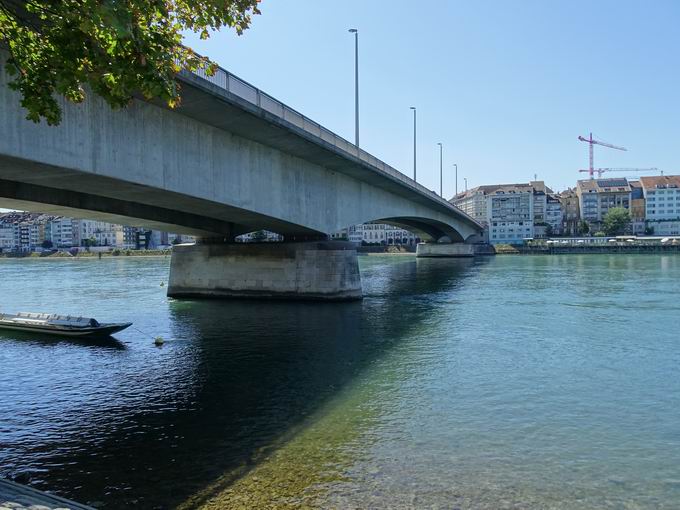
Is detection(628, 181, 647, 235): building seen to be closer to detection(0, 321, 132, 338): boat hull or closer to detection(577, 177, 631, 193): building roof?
detection(577, 177, 631, 193): building roof

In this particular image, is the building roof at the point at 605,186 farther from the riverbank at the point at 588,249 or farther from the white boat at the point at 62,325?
the white boat at the point at 62,325

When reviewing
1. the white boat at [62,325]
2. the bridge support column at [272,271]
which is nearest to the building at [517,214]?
the bridge support column at [272,271]

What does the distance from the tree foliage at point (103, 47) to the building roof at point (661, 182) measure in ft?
577

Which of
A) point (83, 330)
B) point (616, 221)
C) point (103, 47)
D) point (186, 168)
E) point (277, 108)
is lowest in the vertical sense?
point (83, 330)

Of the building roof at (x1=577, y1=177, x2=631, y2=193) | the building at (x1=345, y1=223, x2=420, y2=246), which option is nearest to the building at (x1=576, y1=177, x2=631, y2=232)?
the building roof at (x1=577, y1=177, x2=631, y2=193)

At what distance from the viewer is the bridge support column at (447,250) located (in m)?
95.9

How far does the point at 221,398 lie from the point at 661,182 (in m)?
175

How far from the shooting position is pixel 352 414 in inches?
504

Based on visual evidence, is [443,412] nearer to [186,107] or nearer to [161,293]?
[186,107]

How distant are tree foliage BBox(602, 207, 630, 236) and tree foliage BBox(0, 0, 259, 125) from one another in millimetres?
151719

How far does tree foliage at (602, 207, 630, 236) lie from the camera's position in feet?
464

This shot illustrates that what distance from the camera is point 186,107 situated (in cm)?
1945

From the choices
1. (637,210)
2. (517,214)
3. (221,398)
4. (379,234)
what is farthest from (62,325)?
(637,210)

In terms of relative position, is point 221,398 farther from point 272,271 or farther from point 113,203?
point 272,271
